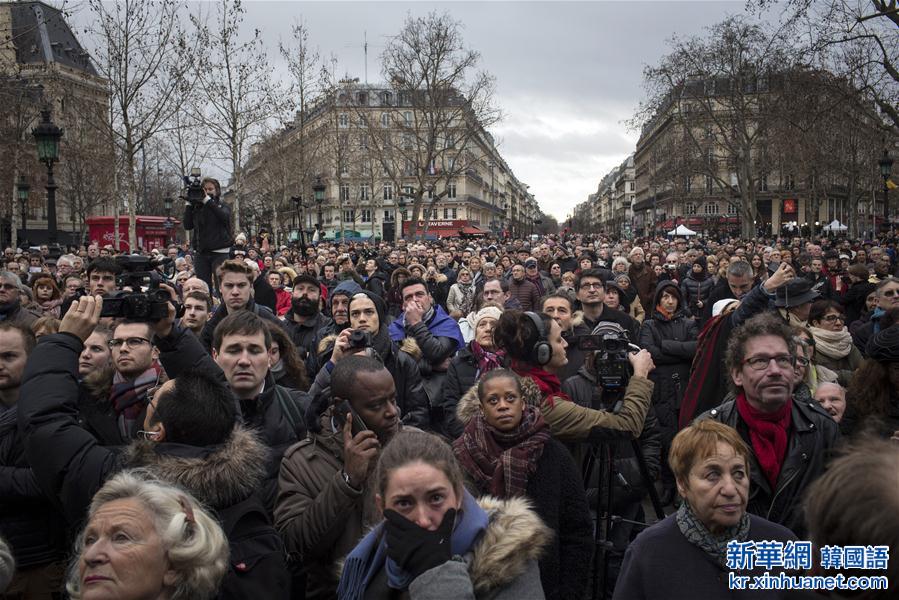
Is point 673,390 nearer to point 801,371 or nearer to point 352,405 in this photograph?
point 801,371

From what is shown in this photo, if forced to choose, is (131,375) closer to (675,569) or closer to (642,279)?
(675,569)

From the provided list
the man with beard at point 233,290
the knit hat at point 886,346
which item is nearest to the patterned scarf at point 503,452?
the knit hat at point 886,346

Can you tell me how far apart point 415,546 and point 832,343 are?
5.02m

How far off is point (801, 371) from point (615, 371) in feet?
4.76

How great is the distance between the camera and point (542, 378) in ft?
13.0

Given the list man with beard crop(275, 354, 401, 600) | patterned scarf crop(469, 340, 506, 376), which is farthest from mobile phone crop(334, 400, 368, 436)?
patterned scarf crop(469, 340, 506, 376)

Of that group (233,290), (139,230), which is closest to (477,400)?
(233,290)

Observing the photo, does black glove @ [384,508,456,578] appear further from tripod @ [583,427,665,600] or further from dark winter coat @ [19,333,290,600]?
tripod @ [583,427,665,600]

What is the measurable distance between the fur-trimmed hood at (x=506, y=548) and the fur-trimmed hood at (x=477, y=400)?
1187 millimetres

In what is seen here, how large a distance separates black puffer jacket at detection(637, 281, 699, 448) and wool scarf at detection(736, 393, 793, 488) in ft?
9.71

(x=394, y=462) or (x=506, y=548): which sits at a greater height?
(x=394, y=462)

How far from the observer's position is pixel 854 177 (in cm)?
4391

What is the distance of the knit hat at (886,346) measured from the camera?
4105mm

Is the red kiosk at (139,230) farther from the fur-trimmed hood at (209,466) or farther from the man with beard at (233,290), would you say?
the fur-trimmed hood at (209,466)
